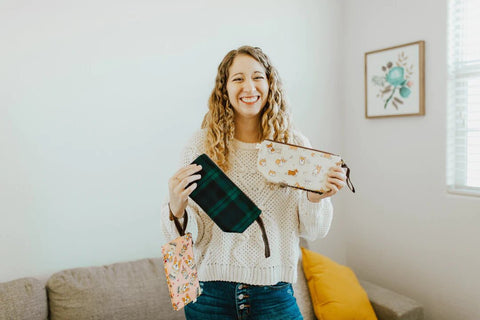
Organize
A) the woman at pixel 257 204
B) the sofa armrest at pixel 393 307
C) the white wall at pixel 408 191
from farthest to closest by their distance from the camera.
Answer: the white wall at pixel 408 191
the sofa armrest at pixel 393 307
the woman at pixel 257 204

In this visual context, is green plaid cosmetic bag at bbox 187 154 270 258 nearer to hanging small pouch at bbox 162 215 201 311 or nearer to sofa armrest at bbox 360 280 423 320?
hanging small pouch at bbox 162 215 201 311

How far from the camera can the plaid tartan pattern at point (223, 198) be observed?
1.14m

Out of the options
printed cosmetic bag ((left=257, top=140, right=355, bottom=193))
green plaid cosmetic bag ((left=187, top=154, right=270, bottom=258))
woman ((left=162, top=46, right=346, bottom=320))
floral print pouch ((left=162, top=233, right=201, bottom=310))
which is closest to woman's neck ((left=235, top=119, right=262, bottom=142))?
woman ((left=162, top=46, right=346, bottom=320))

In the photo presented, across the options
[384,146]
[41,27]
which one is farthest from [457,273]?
[41,27]

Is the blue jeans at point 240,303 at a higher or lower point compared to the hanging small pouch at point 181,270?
lower

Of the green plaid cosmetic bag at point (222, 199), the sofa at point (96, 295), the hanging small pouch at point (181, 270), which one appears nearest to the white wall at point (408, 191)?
the sofa at point (96, 295)

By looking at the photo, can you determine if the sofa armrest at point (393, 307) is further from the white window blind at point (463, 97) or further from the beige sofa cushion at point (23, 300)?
the beige sofa cushion at point (23, 300)

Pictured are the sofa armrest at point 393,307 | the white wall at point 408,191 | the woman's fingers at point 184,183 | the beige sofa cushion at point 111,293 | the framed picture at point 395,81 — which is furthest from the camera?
the framed picture at point 395,81

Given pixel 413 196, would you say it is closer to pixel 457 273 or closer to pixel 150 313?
A: pixel 457 273

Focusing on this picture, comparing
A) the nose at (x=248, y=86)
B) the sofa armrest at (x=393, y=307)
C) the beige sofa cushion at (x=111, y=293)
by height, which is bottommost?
the sofa armrest at (x=393, y=307)

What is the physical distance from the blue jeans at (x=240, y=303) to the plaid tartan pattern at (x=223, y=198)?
20 centimetres

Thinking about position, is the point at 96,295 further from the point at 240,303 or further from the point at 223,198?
the point at 223,198

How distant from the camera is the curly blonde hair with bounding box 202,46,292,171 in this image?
1288 mm

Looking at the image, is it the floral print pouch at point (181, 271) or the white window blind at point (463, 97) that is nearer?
the floral print pouch at point (181, 271)
